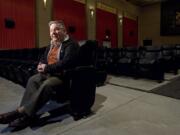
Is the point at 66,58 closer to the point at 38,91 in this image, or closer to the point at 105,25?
the point at 38,91

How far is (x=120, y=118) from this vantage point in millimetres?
2211

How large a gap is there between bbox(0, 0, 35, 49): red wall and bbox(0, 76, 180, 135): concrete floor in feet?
9.96

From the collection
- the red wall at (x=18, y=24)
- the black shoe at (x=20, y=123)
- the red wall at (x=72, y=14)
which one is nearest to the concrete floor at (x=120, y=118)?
the black shoe at (x=20, y=123)

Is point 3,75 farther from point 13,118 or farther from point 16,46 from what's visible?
point 13,118

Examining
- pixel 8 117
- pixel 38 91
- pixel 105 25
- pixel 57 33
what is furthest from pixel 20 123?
pixel 105 25

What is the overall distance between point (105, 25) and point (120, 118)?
25.9 ft

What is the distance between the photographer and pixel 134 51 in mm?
5301

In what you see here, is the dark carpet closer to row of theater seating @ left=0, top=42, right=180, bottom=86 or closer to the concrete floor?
the concrete floor

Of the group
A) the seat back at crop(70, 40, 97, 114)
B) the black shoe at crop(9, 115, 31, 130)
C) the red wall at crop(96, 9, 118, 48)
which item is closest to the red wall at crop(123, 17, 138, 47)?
the red wall at crop(96, 9, 118, 48)

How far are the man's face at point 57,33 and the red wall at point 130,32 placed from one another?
9145 mm

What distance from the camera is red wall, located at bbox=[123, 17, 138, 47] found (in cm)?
1120

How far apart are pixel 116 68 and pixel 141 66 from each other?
32.7 inches

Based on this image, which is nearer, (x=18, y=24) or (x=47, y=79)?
(x=47, y=79)

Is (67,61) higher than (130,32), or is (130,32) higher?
(130,32)
